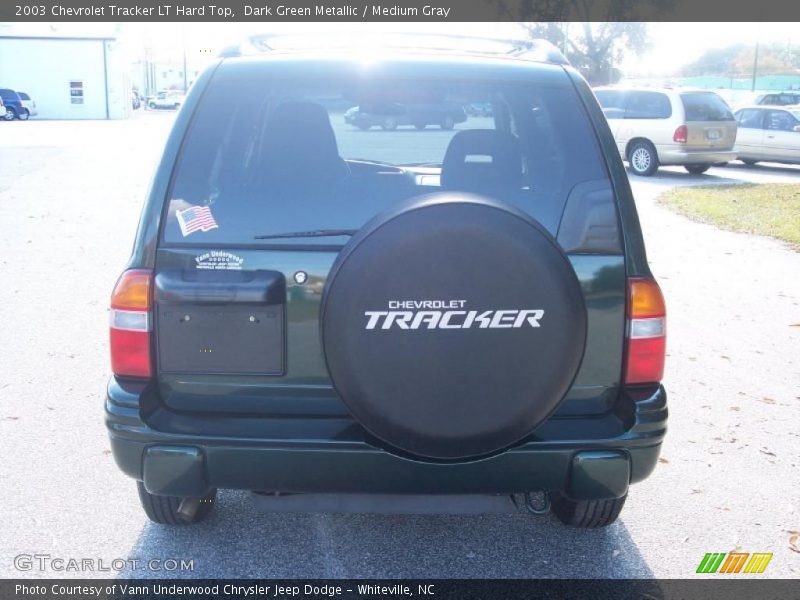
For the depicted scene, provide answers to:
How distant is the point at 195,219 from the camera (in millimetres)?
3055

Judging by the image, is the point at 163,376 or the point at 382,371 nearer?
the point at 382,371

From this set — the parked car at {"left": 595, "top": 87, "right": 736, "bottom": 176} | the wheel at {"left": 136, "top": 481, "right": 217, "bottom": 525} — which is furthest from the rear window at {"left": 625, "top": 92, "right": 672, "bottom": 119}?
the wheel at {"left": 136, "top": 481, "right": 217, "bottom": 525}

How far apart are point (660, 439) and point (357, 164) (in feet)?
6.24

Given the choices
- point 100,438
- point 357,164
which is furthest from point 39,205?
point 357,164

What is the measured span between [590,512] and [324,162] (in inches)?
68.8

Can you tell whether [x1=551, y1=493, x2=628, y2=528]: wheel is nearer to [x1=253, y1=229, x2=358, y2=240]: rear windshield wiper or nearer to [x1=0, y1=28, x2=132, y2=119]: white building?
[x1=253, y1=229, x2=358, y2=240]: rear windshield wiper

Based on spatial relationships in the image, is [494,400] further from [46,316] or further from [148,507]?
[46,316]

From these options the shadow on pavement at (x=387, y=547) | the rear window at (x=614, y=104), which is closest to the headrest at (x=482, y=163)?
the shadow on pavement at (x=387, y=547)

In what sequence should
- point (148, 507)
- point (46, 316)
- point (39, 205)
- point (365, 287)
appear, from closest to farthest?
point (365, 287)
point (148, 507)
point (46, 316)
point (39, 205)

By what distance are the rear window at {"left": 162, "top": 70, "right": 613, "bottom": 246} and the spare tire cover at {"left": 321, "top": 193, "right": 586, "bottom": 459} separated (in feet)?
1.04

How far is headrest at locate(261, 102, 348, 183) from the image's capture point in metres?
3.24

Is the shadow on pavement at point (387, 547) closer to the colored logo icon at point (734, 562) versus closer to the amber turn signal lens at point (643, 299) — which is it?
the colored logo icon at point (734, 562)

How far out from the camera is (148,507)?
3555 mm

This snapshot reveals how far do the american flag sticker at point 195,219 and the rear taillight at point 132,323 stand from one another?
0.65 feet
